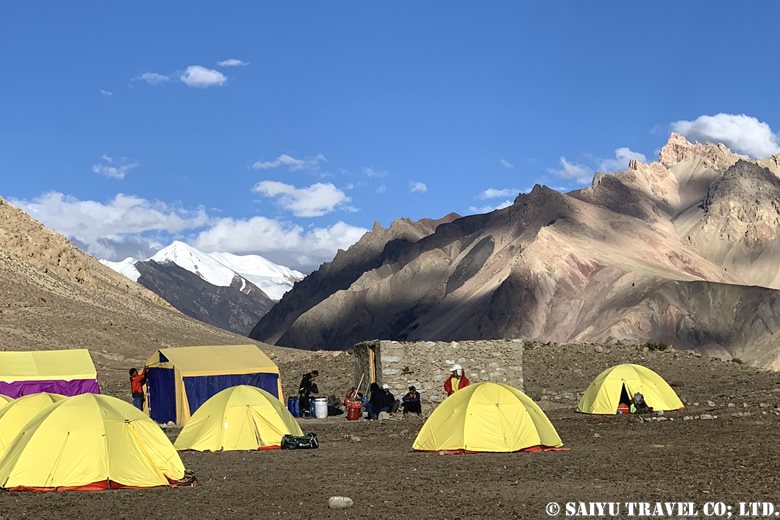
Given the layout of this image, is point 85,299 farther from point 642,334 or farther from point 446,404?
point 446,404

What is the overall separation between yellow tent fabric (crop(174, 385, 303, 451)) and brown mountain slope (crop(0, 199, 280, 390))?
34.6 metres

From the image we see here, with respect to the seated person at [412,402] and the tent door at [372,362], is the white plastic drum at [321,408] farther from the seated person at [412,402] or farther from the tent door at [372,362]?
the tent door at [372,362]

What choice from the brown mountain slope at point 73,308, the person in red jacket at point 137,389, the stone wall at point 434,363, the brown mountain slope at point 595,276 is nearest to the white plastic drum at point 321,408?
the stone wall at point 434,363

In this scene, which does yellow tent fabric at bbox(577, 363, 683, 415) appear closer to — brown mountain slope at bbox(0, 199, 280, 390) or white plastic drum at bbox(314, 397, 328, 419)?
white plastic drum at bbox(314, 397, 328, 419)

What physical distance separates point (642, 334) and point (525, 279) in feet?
82.0

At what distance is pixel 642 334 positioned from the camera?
123312 mm

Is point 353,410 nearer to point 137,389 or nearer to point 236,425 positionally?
point 137,389

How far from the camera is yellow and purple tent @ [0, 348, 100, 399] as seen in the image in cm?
3503

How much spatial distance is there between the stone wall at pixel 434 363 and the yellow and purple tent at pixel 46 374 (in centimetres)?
1004

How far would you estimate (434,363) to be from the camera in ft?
114

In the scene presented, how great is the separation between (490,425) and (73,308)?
223 feet

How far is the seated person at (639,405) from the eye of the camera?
30016 millimetres

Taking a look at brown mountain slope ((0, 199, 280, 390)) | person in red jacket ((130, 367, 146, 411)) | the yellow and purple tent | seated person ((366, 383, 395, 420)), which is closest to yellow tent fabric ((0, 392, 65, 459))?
person in red jacket ((130, 367, 146, 411))

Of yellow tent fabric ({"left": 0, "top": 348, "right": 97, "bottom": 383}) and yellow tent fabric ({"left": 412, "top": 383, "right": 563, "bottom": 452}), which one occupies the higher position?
yellow tent fabric ({"left": 0, "top": 348, "right": 97, "bottom": 383})
